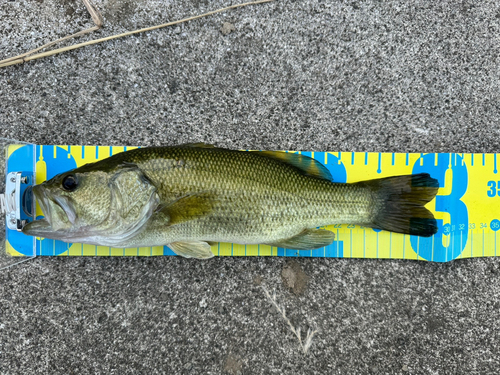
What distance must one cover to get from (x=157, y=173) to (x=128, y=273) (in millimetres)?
924

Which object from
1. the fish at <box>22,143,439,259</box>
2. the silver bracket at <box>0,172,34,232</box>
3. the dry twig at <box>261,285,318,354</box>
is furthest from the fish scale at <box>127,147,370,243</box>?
A: the silver bracket at <box>0,172,34,232</box>

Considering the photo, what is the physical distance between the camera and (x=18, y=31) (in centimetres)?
248

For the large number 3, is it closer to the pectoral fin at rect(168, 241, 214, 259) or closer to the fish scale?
the fish scale

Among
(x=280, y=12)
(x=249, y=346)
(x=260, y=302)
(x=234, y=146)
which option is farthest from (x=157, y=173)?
(x=280, y=12)

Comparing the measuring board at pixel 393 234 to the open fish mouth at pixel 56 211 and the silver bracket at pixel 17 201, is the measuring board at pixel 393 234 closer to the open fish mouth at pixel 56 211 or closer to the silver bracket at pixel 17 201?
the silver bracket at pixel 17 201

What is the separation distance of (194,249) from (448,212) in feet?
6.13

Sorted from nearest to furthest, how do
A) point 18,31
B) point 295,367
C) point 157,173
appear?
point 157,173, point 295,367, point 18,31

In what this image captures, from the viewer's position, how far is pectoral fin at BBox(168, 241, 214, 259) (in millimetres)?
2070

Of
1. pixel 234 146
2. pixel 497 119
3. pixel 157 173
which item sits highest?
pixel 497 119

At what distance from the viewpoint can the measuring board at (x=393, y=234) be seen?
2357 mm

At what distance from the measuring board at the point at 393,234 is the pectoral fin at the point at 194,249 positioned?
0.32 m

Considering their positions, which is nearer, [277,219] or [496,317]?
[277,219]

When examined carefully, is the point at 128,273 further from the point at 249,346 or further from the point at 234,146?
the point at 234,146

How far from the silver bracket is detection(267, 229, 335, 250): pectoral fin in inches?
69.1
